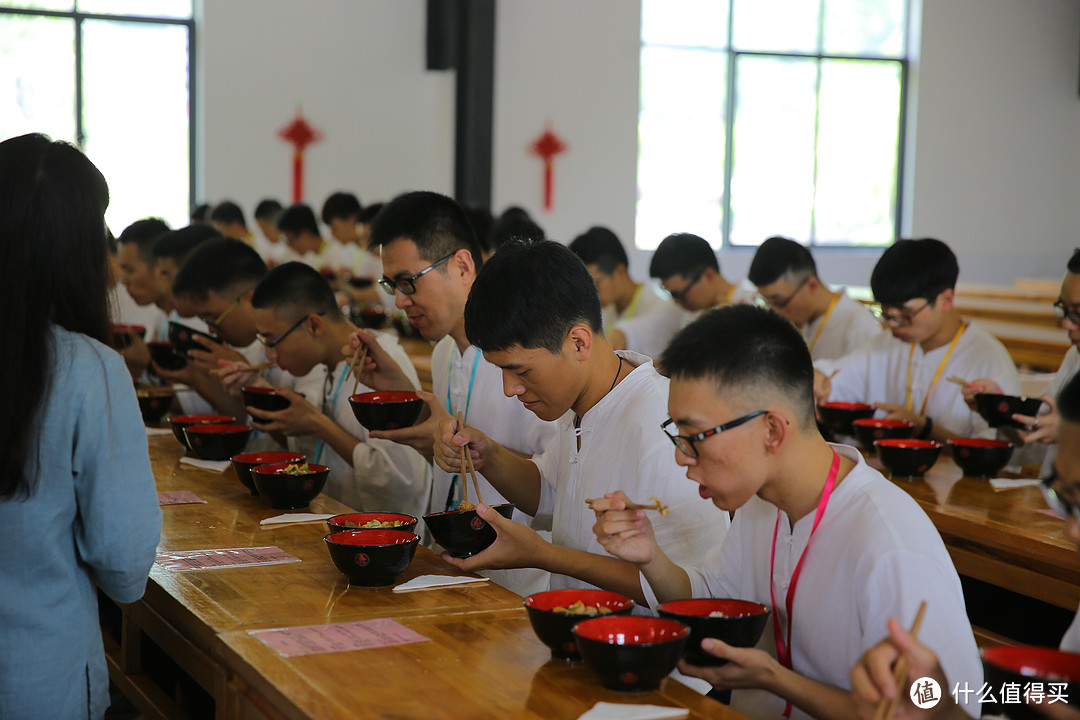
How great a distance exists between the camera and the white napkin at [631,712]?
1.44 metres

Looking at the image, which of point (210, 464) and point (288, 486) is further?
point (210, 464)

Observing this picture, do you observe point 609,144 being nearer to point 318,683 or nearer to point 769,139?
point 769,139

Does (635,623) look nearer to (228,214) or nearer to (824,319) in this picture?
(824,319)

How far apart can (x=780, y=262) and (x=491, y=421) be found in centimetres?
220

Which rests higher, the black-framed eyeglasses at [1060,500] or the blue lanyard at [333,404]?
the black-framed eyeglasses at [1060,500]

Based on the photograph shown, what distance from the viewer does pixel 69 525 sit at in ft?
5.52

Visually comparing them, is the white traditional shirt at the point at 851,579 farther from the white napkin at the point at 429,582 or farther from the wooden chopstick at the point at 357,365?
the wooden chopstick at the point at 357,365

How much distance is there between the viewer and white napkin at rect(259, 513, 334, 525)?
8.20ft

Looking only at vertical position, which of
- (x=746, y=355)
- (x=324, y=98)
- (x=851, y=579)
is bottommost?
(x=851, y=579)

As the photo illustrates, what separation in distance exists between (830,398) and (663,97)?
684 cm

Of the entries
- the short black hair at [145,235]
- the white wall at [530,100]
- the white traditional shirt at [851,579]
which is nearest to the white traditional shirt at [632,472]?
the white traditional shirt at [851,579]

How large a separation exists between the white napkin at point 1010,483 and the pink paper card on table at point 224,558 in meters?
1.86

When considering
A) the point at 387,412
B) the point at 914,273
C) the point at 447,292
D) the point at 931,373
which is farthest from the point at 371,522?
the point at 931,373

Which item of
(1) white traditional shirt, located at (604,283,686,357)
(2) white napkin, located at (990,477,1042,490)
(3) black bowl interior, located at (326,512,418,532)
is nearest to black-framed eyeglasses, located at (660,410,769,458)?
(3) black bowl interior, located at (326,512,418,532)
